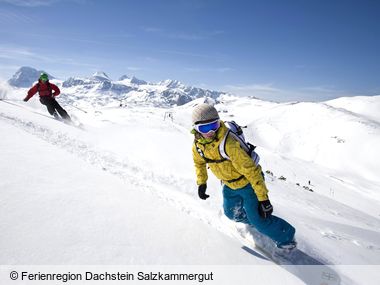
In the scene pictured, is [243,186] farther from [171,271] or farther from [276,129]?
[276,129]

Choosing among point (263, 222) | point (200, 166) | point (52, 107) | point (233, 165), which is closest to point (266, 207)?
point (263, 222)

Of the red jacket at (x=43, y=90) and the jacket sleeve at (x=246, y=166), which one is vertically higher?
the red jacket at (x=43, y=90)

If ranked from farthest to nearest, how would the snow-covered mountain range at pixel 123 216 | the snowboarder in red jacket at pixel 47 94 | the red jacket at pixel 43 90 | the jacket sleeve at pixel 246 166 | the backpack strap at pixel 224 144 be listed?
the red jacket at pixel 43 90
the snowboarder in red jacket at pixel 47 94
the backpack strap at pixel 224 144
the jacket sleeve at pixel 246 166
the snow-covered mountain range at pixel 123 216

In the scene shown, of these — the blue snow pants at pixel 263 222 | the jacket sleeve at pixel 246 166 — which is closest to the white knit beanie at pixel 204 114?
the jacket sleeve at pixel 246 166

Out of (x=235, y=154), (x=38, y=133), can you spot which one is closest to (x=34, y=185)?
(x=235, y=154)

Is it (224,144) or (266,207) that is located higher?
(224,144)

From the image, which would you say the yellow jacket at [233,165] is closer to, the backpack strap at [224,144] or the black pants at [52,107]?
the backpack strap at [224,144]

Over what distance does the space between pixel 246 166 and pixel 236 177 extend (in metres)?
→ 0.52

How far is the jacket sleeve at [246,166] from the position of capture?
4441 millimetres

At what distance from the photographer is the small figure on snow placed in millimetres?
4480

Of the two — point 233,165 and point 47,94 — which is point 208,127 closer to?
point 233,165

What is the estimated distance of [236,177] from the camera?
4.90m

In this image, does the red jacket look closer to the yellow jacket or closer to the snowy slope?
the snowy slope

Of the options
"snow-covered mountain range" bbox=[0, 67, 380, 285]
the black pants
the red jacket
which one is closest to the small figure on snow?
"snow-covered mountain range" bbox=[0, 67, 380, 285]
